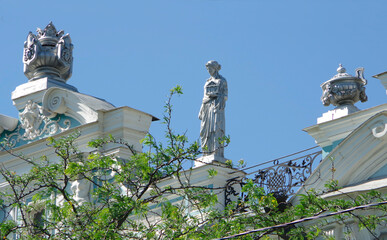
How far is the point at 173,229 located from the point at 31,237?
64.8 inches

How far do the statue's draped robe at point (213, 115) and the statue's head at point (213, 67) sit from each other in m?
0.07

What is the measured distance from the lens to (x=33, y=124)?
1686cm

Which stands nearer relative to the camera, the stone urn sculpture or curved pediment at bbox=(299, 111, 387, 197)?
curved pediment at bbox=(299, 111, 387, 197)

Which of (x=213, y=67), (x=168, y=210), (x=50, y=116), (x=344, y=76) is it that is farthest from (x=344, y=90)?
(x=50, y=116)

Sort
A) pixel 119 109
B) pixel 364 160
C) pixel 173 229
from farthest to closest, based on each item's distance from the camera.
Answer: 1. pixel 119 109
2. pixel 364 160
3. pixel 173 229

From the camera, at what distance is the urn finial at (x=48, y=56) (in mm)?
17188

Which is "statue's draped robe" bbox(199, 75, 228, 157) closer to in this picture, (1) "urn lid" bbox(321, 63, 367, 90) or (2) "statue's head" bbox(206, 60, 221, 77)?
(2) "statue's head" bbox(206, 60, 221, 77)

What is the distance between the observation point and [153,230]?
11984mm

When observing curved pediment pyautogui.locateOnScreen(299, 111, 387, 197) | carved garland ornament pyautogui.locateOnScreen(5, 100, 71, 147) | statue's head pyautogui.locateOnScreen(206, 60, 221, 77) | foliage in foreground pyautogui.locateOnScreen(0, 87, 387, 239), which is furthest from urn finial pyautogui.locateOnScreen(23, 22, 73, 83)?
curved pediment pyautogui.locateOnScreen(299, 111, 387, 197)

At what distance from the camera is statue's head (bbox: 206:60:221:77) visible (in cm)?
1493

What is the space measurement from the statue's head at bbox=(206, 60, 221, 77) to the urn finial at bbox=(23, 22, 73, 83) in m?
3.18

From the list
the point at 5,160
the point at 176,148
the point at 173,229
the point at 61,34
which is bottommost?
the point at 173,229

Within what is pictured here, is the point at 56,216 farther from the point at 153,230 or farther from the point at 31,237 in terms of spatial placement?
the point at 153,230

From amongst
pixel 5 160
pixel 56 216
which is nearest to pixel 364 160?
pixel 56 216
